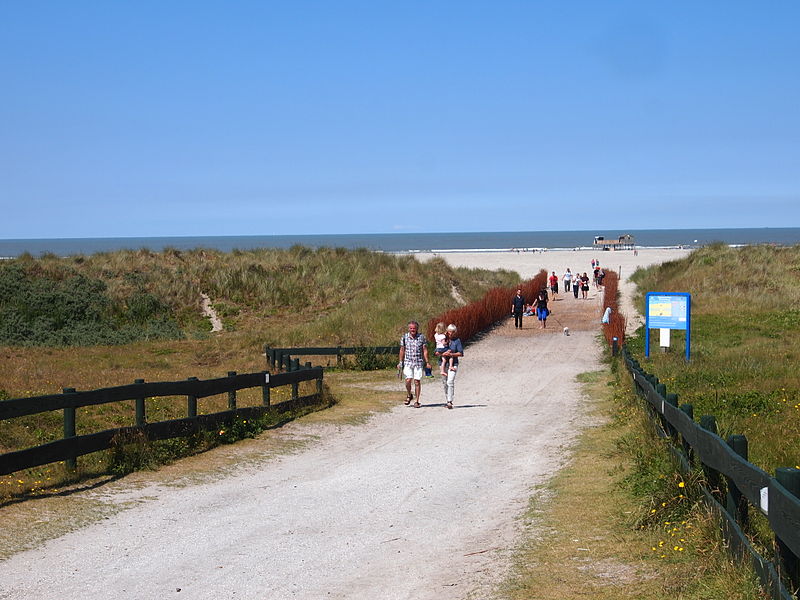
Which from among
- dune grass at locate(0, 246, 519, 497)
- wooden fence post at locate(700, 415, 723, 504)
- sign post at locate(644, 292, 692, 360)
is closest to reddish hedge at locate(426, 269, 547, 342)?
dune grass at locate(0, 246, 519, 497)

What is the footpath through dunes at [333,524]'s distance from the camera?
7.23m

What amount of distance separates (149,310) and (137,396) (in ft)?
102

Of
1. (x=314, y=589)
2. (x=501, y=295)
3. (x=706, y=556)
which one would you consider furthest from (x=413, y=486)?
(x=501, y=295)

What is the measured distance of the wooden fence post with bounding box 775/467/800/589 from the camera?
4785 mm

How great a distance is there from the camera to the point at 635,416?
47.3 ft

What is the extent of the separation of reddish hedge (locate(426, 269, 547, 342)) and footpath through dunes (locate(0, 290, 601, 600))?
15.1m

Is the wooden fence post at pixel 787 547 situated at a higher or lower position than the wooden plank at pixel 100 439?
higher

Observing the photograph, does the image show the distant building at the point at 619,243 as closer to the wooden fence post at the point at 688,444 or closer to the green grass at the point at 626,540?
the green grass at the point at 626,540

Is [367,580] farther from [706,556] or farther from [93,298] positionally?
[93,298]

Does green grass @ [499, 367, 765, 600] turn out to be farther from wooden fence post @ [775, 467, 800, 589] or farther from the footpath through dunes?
wooden fence post @ [775, 467, 800, 589]

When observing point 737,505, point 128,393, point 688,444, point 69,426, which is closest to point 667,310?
point 128,393

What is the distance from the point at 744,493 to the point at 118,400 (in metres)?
8.49

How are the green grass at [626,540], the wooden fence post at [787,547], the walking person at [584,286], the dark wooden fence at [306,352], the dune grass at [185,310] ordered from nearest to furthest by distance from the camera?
1. the wooden fence post at [787,547]
2. the green grass at [626,540]
3. the dune grass at [185,310]
4. the dark wooden fence at [306,352]
5. the walking person at [584,286]

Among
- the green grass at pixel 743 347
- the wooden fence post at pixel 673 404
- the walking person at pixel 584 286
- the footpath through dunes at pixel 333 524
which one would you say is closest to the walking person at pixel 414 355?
the footpath through dunes at pixel 333 524
